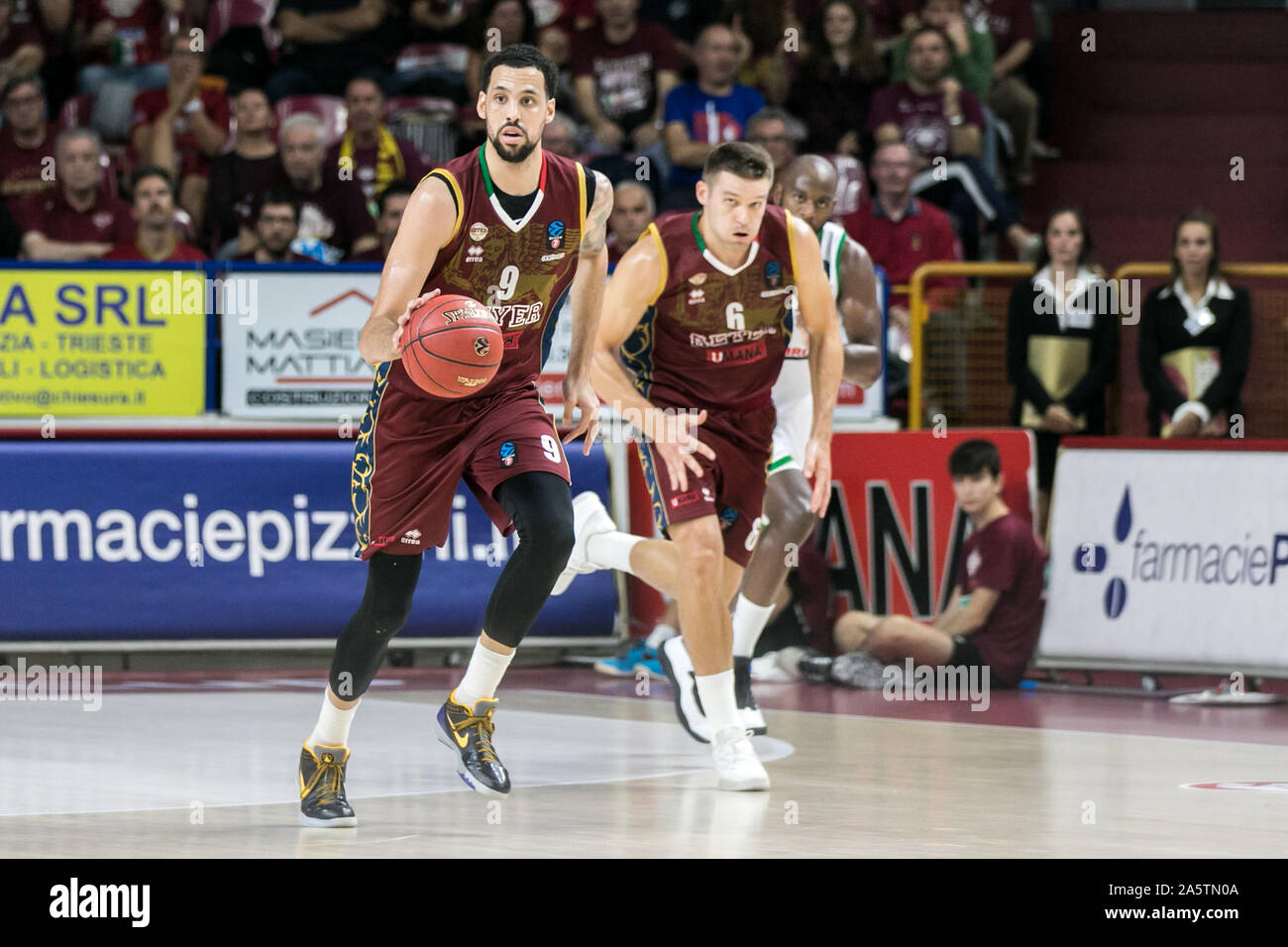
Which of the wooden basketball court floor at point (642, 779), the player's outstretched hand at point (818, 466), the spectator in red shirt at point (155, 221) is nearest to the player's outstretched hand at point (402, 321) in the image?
the wooden basketball court floor at point (642, 779)

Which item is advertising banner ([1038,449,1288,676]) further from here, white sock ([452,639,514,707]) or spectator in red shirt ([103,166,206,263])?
spectator in red shirt ([103,166,206,263])

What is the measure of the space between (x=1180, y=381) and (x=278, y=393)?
203 inches

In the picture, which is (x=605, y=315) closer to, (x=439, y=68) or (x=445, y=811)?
(x=445, y=811)

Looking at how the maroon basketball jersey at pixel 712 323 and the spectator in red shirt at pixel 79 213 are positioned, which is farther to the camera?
the spectator in red shirt at pixel 79 213

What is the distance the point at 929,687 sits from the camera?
411 inches

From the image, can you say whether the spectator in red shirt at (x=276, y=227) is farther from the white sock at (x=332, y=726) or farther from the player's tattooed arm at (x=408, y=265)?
the white sock at (x=332, y=726)

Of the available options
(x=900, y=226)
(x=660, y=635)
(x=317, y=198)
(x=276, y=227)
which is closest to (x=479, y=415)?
(x=660, y=635)

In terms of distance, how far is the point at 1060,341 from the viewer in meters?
11.4

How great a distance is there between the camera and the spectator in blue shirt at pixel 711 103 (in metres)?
13.7

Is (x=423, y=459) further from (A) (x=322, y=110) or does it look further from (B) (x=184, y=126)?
(A) (x=322, y=110)

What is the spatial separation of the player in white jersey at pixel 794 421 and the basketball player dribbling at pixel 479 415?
179 cm

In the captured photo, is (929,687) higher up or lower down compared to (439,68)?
lower down

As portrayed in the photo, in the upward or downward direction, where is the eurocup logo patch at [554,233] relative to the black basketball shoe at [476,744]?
upward
